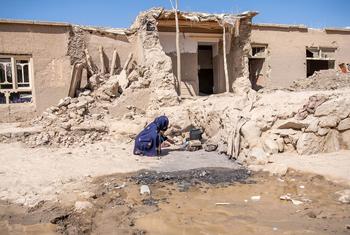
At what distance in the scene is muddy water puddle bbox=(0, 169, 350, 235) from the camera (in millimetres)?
4059

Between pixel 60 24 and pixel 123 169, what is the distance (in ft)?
21.6

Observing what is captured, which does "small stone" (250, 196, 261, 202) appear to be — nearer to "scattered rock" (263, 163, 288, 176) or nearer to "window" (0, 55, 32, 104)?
"scattered rock" (263, 163, 288, 176)

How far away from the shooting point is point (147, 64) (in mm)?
11398

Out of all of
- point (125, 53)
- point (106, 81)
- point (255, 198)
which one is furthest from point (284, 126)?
point (125, 53)

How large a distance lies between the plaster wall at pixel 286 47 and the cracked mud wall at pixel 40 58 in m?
7.99

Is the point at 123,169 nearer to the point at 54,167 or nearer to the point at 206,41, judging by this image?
the point at 54,167

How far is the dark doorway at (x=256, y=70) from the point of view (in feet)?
51.0

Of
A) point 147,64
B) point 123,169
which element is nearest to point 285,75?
point 147,64

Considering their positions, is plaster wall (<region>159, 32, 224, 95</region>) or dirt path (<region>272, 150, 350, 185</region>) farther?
plaster wall (<region>159, 32, 224, 95</region>)

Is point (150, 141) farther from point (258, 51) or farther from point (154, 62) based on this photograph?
point (258, 51)

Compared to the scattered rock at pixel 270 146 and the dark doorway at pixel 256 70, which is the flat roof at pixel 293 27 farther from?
the scattered rock at pixel 270 146

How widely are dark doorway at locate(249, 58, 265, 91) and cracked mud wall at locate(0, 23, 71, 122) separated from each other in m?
8.36

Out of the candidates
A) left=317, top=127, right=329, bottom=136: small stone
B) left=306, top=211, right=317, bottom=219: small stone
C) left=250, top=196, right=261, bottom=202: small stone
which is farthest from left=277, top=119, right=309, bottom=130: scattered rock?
left=306, top=211, right=317, bottom=219: small stone

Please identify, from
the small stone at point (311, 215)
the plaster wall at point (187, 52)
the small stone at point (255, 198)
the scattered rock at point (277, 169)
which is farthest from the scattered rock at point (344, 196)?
the plaster wall at point (187, 52)
